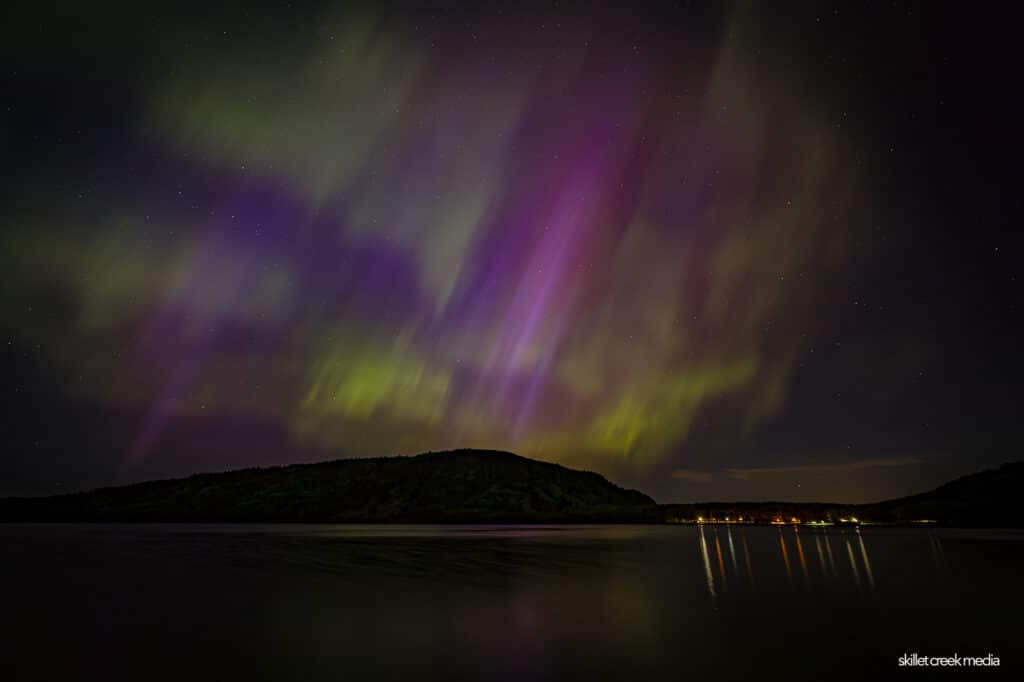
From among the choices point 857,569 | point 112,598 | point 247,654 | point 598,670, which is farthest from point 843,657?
point 857,569

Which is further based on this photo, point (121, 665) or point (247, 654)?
point (247, 654)

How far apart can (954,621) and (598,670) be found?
16.0 meters

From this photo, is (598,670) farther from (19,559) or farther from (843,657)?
(19,559)

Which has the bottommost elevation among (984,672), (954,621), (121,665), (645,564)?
(121,665)

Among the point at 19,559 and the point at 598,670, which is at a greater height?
the point at 19,559

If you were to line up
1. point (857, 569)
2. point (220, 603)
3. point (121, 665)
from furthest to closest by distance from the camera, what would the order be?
point (857, 569) < point (220, 603) < point (121, 665)

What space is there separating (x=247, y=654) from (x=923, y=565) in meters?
53.1

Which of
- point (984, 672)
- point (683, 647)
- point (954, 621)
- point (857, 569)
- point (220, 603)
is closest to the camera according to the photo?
point (984, 672)

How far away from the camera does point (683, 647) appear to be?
63.0ft

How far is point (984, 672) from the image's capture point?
15453 mm

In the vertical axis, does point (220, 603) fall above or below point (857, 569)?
below

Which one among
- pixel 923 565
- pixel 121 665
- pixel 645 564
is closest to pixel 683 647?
pixel 121 665

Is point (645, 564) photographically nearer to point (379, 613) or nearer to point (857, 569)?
point (857, 569)

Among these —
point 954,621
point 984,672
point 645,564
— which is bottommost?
point 984,672
